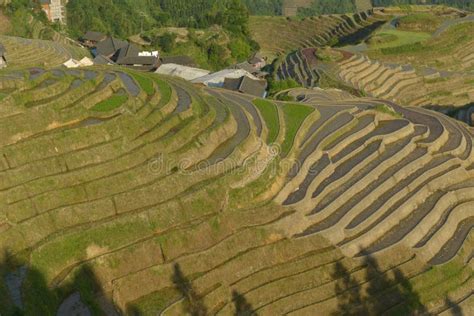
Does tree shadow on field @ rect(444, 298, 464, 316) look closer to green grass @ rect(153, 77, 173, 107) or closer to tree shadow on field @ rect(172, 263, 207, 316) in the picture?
tree shadow on field @ rect(172, 263, 207, 316)

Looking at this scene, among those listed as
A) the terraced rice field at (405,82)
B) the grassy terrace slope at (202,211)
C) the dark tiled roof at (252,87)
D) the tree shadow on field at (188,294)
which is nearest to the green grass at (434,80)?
the terraced rice field at (405,82)

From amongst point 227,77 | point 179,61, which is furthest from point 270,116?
point 179,61

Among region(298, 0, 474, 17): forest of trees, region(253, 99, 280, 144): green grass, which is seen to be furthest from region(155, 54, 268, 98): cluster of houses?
region(298, 0, 474, 17): forest of trees

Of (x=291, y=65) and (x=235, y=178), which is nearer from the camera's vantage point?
(x=235, y=178)

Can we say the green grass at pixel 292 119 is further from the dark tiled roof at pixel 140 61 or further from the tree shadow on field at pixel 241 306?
the dark tiled roof at pixel 140 61

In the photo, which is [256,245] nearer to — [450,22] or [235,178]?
[235,178]

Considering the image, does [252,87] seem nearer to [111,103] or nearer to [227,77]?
[227,77]

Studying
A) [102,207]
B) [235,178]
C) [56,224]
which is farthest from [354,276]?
[56,224]
